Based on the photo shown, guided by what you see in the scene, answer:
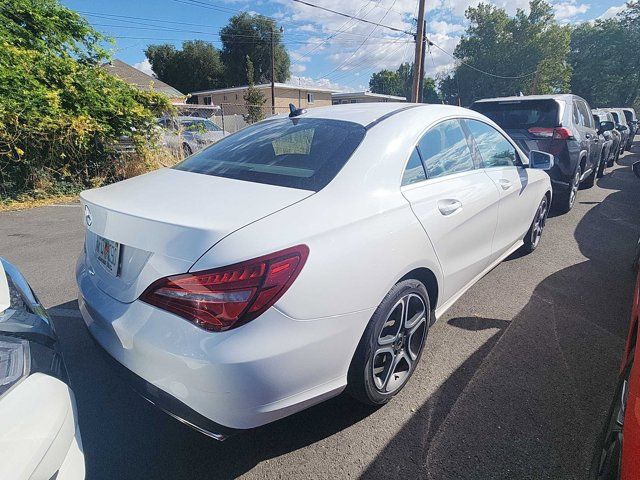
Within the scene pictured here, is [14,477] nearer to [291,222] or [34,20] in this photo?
[291,222]

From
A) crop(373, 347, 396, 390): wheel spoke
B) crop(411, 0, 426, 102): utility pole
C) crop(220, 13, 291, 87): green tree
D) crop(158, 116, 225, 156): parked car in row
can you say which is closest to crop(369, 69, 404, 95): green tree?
crop(220, 13, 291, 87): green tree

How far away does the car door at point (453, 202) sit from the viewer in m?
2.29

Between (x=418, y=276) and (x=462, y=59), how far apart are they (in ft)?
221

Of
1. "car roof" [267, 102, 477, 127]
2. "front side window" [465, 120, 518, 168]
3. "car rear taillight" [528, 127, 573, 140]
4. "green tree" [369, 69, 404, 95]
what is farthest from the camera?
"green tree" [369, 69, 404, 95]

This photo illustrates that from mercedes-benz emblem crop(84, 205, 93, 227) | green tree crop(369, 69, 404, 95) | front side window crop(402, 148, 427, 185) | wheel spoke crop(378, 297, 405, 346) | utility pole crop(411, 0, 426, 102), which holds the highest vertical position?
green tree crop(369, 69, 404, 95)

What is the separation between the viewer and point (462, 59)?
59.8m

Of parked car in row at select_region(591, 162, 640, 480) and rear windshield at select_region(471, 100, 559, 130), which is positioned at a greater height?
rear windshield at select_region(471, 100, 559, 130)

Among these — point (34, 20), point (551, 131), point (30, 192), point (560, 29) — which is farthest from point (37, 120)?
point (560, 29)

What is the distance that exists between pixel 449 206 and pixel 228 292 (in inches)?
62.3

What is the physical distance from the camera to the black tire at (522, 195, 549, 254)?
14.1 feet

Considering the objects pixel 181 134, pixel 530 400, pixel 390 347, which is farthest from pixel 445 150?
pixel 181 134

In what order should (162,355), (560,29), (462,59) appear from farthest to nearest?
(462,59)
(560,29)
(162,355)

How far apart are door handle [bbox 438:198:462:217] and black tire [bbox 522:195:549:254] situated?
219cm

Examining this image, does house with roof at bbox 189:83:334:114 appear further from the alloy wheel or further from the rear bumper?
the rear bumper
